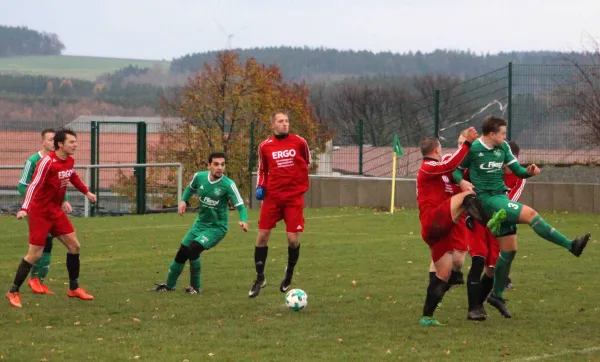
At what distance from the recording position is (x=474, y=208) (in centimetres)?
934

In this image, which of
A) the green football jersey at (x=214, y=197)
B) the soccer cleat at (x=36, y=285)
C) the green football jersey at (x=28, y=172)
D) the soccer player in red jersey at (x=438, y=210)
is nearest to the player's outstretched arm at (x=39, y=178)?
the soccer cleat at (x=36, y=285)

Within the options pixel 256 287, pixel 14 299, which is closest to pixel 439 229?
pixel 256 287

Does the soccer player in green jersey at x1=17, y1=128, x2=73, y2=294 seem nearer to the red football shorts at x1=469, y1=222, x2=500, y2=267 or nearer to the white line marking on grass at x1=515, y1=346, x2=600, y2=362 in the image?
the red football shorts at x1=469, y1=222, x2=500, y2=267

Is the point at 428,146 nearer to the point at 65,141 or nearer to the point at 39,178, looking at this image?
the point at 65,141

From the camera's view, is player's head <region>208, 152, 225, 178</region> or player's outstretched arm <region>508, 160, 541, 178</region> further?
player's head <region>208, 152, 225, 178</region>

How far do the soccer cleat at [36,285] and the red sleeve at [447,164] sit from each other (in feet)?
15.9

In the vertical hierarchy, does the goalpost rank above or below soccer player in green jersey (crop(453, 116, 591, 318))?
below

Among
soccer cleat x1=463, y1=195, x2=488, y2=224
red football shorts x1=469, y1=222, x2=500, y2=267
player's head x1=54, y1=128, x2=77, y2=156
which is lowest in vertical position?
red football shorts x1=469, y1=222, x2=500, y2=267

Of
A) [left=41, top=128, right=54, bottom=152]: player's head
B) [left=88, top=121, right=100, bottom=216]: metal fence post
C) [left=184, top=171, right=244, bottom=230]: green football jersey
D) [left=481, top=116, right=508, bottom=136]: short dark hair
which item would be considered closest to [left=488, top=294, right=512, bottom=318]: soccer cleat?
[left=481, top=116, right=508, bottom=136]: short dark hair

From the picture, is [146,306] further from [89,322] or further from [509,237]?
[509,237]

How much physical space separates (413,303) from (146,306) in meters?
2.77

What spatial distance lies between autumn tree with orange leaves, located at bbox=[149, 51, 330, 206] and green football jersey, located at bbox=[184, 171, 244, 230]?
31.0 m

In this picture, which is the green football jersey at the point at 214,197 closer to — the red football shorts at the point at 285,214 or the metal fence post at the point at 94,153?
the red football shorts at the point at 285,214

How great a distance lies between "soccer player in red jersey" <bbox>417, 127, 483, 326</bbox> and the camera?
9.44 metres
